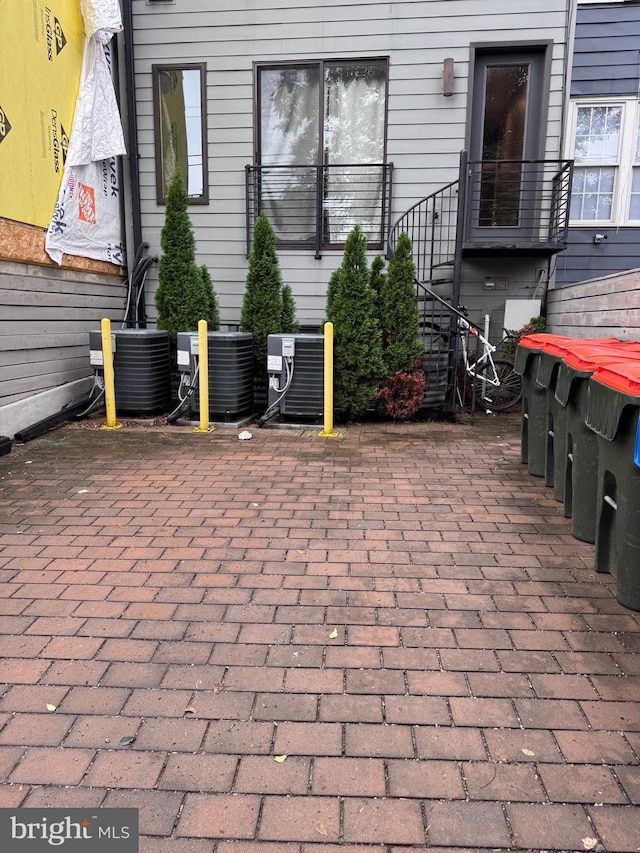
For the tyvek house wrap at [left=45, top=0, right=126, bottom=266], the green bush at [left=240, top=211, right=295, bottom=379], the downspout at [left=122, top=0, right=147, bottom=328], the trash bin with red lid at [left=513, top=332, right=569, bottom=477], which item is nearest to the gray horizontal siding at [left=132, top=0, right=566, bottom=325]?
the downspout at [left=122, top=0, right=147, bottom=328]

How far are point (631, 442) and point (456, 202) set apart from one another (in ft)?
19.6

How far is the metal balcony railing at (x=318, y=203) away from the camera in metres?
7.99

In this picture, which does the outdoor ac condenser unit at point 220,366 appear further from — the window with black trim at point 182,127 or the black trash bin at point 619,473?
the black trash bin at point 619,473

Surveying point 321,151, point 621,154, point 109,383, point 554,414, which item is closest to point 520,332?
point 621,154

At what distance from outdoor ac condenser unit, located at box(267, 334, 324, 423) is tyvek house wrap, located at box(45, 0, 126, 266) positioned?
263 cm

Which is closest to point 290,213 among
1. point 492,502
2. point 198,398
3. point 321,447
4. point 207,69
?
point 207,69

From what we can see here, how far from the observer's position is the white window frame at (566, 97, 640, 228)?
27.2 ft

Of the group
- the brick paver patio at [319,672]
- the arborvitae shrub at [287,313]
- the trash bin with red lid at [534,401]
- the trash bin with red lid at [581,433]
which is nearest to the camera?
the brick paver patio at [319,672]

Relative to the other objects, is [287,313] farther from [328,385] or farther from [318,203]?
[318,203]

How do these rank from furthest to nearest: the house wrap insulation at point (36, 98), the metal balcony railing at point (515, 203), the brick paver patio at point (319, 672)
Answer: the metal balcony railing at point (515, 203) → the house wrap insulation at point (36, 98) → the brick paver patio at point (319, 672)

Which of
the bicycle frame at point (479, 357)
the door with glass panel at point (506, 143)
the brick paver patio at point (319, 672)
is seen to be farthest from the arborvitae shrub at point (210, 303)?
the brick paver patio at point (319, 672)

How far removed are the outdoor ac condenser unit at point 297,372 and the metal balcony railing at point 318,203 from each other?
201 centimetres

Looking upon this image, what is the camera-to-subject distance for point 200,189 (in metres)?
8.23

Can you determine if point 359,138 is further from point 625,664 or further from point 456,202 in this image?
point 625,664
